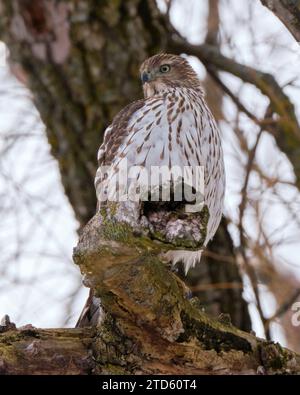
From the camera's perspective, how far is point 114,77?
22.0 feet

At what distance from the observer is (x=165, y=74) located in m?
A: 6.29

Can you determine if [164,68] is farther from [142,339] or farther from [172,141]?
[142,339]

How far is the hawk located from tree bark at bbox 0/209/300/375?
3.38 feet

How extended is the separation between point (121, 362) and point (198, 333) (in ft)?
1.13

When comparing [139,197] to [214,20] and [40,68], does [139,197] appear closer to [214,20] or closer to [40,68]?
[40,68]

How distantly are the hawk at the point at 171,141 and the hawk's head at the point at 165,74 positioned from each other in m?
0.17

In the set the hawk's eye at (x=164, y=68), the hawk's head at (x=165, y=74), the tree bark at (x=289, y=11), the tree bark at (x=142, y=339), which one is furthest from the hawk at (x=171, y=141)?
the tree bark at (x=289, y=11)

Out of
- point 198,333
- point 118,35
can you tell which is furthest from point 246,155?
point 198,333

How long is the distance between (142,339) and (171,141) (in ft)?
5.56

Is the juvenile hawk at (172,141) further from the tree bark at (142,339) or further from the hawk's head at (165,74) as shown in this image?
the tree bark at (142,339)

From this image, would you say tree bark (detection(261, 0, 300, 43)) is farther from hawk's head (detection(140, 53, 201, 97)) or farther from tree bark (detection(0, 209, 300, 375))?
hawk's head (detection(140, 53, 201, 97))

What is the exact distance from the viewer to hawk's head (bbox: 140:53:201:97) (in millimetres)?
Result: 6195

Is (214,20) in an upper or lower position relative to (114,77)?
upper
